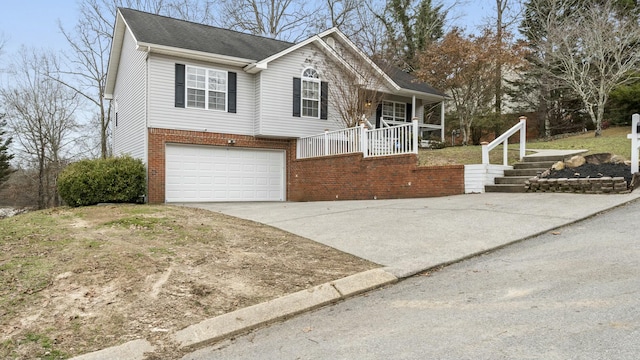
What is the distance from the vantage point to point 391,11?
98.4 ft

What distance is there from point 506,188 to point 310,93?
28.5ft

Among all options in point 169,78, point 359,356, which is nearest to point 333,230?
point 359,356

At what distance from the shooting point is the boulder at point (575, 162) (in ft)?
33.4

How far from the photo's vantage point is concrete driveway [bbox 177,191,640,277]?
18.7 ft

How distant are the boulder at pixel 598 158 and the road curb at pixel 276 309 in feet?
26.6

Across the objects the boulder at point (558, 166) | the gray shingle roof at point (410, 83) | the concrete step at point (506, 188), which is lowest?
the concrete step at point (506, 188)

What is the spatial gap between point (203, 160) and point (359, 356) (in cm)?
1294

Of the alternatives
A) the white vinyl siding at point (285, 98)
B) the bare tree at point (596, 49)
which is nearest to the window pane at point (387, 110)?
the white vinyl siding at point (285, 98)

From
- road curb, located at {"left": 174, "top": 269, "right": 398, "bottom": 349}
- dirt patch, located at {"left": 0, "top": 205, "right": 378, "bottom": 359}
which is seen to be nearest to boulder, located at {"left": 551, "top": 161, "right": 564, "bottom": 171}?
dirt patch, located at {"left": 0, "top": 205, "right": 378, "bottom": 359}

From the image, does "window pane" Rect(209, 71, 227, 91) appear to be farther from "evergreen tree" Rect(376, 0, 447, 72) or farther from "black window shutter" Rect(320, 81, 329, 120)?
"evergreen tree" Rect(376, 0, 447, 72)

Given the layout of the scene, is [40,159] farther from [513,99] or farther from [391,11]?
[513,99]

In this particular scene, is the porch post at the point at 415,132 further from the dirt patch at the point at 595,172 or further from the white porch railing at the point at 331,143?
the dirt patch at the point at 595,172

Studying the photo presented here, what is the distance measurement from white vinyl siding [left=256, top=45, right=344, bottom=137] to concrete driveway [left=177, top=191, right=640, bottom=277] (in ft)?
20.5

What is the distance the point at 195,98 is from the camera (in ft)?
48.0
